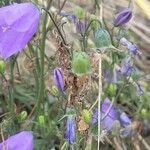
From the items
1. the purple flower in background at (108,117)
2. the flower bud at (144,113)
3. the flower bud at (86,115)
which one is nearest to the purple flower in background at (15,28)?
the flower bud at (86,115)

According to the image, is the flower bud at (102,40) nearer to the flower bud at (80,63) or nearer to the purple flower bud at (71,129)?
the flower bud at (80,63)

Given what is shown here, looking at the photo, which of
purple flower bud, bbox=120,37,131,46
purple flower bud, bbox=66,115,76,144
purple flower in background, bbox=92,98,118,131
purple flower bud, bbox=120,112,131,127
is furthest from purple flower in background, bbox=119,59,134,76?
purple flower bud, bbox=66,115,76,144

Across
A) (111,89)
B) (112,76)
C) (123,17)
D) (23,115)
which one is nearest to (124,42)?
(123,17)

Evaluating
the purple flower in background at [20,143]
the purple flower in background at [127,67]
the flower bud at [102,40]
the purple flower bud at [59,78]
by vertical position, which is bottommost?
the purple flower in background at [20,143]

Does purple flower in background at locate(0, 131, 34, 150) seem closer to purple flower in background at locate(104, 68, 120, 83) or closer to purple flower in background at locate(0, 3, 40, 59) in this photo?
purple flower in background at locate(0, 3, 40, 59)

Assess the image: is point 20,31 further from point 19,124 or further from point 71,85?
point 19,124
